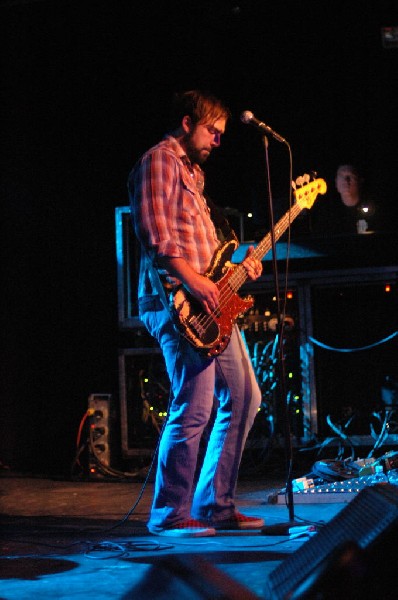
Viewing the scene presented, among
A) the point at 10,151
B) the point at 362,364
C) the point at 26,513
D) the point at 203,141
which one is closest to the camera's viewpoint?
the point at 203,141

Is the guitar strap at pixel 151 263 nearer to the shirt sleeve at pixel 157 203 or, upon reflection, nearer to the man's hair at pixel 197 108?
the shirt sleeve at pixel 157 203

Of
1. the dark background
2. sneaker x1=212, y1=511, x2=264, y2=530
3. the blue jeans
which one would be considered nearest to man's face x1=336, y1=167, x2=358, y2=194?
the dark background

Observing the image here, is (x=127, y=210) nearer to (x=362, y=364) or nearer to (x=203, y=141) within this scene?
(x=362, y=364)

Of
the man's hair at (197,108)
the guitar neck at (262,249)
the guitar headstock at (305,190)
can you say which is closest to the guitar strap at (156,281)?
the guitar neck at (262,249)

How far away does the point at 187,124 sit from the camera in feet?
11.2

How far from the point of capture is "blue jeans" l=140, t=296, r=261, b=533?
3115mm

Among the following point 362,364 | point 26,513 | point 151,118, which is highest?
point 151,118

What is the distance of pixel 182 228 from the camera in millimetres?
3260

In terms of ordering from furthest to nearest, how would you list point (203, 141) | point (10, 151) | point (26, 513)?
point (10, 151), point (26, 513), point (203, 141)

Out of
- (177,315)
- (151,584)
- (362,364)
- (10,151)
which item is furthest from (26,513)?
(10,151)

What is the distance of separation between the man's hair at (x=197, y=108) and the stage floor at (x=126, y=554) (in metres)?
1.76

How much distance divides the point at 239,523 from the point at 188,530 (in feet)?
0.90

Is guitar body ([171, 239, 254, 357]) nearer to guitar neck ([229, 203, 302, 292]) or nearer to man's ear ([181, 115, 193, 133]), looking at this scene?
guitar neck ([229, 203, 302, 292])

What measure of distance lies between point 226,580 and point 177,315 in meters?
1.19
